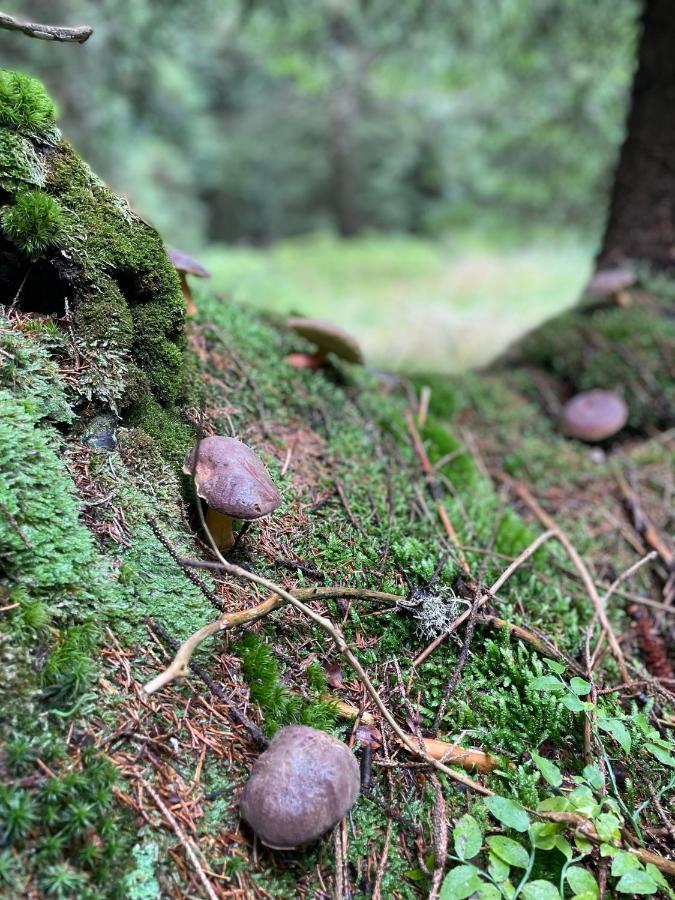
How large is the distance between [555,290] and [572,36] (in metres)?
4.88

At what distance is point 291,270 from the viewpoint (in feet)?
48.8

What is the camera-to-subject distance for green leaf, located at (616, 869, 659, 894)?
63.1 inches

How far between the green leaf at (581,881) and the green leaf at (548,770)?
211mm

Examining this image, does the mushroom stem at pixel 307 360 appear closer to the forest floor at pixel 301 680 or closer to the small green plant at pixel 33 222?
the forest floor at pixel 301 680

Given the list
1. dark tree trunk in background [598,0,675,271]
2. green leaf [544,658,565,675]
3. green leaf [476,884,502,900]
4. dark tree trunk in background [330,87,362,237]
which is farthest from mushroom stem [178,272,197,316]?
dark tree trunk in background [330,87,362,237]

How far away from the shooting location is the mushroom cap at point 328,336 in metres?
3.08

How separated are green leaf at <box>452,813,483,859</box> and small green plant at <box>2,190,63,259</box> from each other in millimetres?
2178

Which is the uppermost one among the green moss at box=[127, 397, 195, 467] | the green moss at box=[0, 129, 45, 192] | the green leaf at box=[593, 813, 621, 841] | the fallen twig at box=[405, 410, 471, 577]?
the green moss at box=[0, 129, 45, 192]

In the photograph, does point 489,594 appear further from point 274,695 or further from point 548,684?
point 274,695

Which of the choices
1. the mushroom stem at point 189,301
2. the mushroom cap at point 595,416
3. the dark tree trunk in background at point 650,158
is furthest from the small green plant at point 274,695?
the dark tree trunk in background at point 650,158

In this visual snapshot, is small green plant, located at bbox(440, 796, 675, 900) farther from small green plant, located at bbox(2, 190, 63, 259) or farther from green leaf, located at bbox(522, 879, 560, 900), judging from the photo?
small green plant, located at bbox(2, 190, 63, 259)

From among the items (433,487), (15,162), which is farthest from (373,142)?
(15,162)

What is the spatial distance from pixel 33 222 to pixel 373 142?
68.6 ft

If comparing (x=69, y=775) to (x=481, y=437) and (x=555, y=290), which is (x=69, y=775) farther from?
(x=555, y=290)
